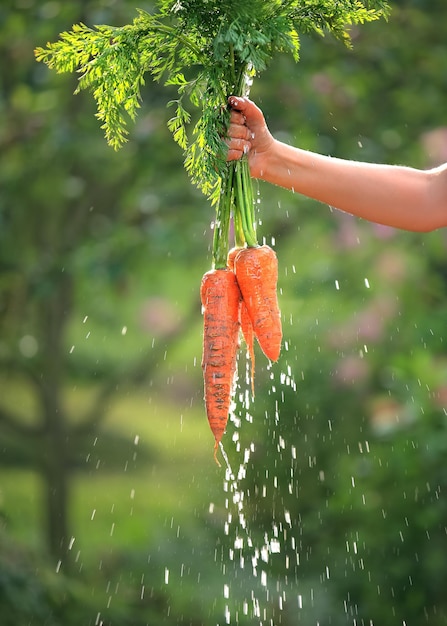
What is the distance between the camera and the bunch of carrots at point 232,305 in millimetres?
1649

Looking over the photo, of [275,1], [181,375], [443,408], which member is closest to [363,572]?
[443,408]

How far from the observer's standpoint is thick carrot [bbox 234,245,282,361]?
5.42ft

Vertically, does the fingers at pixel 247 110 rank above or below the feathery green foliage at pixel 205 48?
below

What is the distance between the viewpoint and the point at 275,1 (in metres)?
1.52

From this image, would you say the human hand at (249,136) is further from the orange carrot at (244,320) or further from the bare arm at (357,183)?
the orange carrot at (244,320)

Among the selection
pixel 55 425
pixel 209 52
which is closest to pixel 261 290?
pixel 209 52

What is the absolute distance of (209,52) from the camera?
5.07ft

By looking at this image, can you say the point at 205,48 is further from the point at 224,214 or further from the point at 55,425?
the point at 55,425

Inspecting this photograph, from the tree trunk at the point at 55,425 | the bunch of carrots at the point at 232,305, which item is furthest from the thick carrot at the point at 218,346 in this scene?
the tree trunk at the point at 55,425

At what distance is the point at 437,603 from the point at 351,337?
0.97m

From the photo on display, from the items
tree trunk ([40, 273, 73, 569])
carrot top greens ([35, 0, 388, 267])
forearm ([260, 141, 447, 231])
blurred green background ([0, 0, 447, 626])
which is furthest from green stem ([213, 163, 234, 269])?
tree trunk ([40, 273, 73, 569])

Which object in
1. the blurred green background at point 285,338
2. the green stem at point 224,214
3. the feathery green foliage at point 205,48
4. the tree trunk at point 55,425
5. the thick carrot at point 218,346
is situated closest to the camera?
the feathery green foliage at point 205,48

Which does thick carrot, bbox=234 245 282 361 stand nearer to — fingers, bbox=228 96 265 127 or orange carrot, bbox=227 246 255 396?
orange carrot, bbox=227 246 255 396

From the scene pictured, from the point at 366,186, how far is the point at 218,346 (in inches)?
16.0
